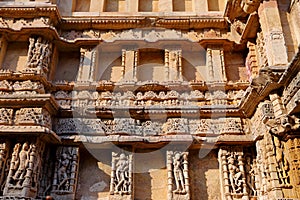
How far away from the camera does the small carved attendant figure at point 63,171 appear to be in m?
6.77

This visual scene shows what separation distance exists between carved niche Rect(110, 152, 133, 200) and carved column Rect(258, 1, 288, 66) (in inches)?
136

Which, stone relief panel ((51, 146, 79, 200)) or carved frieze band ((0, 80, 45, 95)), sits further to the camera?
carved frieze band ((0, 80, 45, 95))

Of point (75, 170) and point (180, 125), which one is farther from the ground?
point (180, 125)

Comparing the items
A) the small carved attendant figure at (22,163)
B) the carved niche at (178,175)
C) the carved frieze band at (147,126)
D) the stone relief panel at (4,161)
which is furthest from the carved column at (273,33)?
the stone relief panel at (4,161)

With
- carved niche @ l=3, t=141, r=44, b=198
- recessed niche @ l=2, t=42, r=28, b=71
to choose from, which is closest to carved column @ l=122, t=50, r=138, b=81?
recessed niche @ l=2, t=42, r=28, b=71

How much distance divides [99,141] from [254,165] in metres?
3.26

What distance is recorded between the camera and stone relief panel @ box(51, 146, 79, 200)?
6.69m

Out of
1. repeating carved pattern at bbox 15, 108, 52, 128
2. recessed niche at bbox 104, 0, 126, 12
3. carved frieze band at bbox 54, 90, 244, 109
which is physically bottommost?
repeating carved pattern at bbox 15, 108, 52, 128

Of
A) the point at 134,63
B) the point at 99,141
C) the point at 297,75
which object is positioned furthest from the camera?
the point at 134,63

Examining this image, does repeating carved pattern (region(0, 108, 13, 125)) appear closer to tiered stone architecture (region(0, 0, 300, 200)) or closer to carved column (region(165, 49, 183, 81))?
tiered stone architecture (region(0, 0, 300, 200))

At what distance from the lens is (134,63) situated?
805 centimetres

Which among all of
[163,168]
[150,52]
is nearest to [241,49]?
[150,52]

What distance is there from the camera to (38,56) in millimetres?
7695

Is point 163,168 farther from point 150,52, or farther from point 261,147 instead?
point 150,52
